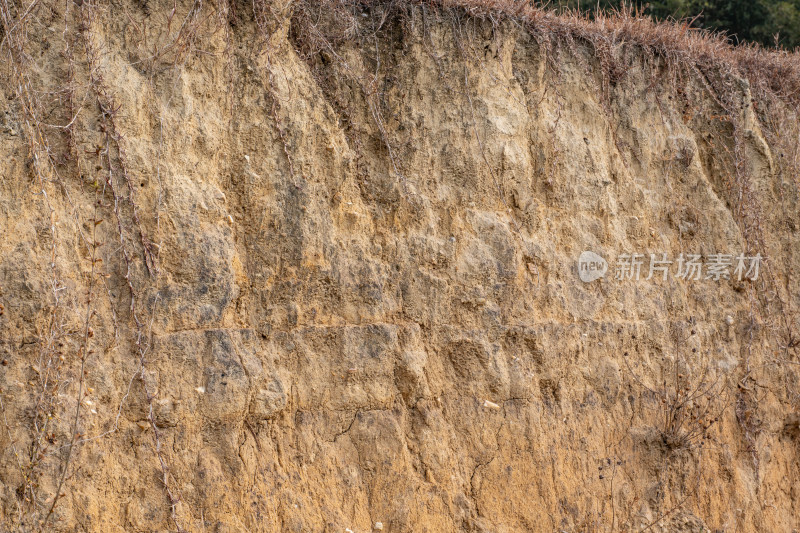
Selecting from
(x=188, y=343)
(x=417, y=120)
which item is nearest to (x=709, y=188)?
(x=417, y=120)

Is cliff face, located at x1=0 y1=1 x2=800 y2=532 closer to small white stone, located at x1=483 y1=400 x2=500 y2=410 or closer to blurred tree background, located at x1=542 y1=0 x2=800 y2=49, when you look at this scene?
small white stone, located at x1=483 y1=400 x2=500 y2=410

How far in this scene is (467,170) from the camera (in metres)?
5.32

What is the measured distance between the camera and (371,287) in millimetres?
4836

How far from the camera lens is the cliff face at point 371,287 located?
4012 mm

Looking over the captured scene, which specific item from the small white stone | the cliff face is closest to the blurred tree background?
the cliff face

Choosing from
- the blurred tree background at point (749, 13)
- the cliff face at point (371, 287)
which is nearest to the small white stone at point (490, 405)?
the cliff face at point (371, 287)

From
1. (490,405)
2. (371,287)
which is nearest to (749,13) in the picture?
(490,405)

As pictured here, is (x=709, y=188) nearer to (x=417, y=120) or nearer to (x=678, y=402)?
(x=678, y=402)

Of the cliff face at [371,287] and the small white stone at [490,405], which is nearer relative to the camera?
the cliff face at [371,287]

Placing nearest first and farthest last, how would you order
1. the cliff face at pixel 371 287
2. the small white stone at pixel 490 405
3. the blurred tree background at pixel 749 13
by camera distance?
the cliff face at pixel 371 287, the small white stone at pixel 490 405, the blurred tree background at pixel 749 13

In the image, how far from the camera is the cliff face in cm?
401

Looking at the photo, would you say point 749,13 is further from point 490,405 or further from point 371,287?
point 371,287

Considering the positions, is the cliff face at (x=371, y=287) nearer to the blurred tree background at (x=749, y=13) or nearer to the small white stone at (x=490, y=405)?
the small white stone at (x=490, y=405)

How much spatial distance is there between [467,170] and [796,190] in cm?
346
